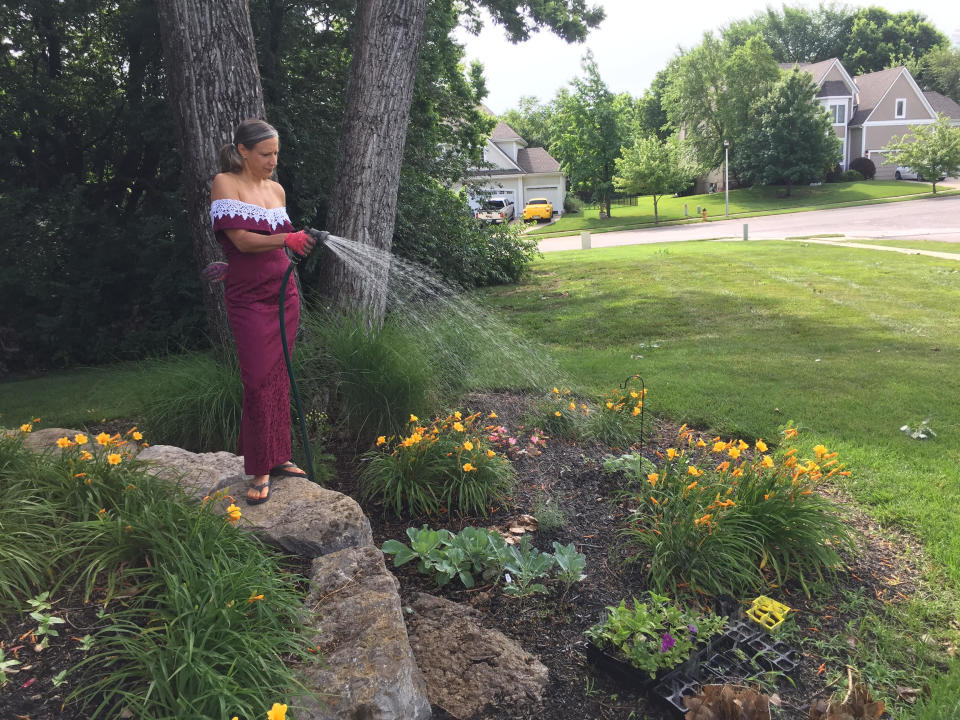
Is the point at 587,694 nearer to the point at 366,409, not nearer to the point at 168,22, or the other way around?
the point at 366,409

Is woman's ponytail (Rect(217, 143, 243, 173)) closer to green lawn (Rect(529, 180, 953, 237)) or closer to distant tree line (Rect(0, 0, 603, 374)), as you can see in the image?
distant tree line (Rect(0, 0, 603, 374))

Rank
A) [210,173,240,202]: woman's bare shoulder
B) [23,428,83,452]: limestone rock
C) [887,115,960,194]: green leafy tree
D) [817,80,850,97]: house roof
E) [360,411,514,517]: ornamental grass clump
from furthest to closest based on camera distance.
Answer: [817,80,850,97]: house roof, [887,115,960,194]: green leafy tree, [23,428,83,452]: limestone rock, [360,411,514,517]: ornamental grass clump, [210,173,240,202]: woman's bare shoulder

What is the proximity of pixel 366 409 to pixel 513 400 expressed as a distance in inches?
56.7

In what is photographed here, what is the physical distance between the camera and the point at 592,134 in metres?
42.1

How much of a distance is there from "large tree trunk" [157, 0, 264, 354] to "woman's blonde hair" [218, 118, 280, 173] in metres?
1.54

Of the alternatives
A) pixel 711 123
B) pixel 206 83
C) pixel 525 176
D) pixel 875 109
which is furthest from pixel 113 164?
pixel 875 109

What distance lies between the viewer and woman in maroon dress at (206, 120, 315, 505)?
3.17m

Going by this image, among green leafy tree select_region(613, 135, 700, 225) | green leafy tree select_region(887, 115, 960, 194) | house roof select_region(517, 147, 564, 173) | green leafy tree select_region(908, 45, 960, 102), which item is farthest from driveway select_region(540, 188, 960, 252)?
green leafy tree select_region(908, 45, 960, 102)

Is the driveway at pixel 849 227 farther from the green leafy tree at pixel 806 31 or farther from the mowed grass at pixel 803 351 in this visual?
the green leafy tree at pixel 806 31

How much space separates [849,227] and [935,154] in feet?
66.3

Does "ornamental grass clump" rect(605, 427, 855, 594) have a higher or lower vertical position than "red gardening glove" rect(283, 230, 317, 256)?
lower

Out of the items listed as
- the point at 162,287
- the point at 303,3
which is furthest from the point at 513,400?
the point at 303,3

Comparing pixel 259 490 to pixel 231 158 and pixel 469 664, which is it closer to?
pixel 469 664

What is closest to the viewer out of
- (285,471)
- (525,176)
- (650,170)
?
(285,471)
